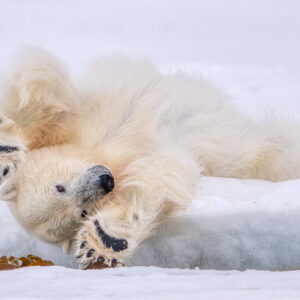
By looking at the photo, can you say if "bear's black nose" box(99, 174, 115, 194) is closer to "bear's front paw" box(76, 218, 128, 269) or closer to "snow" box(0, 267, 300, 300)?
"bear's front paw" box(76, 218, 128, 269)

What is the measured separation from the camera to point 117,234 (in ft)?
7.38

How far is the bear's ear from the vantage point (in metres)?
2.43

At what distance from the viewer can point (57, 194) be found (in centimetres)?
236

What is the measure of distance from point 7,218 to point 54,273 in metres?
1.42

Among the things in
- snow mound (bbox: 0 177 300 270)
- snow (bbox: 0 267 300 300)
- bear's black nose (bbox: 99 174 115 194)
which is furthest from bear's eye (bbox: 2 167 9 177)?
snow (bbox: 0 267 300 300)

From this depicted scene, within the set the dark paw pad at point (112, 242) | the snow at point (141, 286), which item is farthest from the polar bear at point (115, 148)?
the snow at point (141, 286)

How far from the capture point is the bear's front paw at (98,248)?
84.8 inches

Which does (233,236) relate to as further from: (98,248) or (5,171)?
(5,171)

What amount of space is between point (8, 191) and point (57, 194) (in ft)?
0.78

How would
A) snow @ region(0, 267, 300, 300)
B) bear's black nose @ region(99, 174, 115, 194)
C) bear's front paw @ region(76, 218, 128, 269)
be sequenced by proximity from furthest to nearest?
bear's black nose @ region(99, 174, 115, 194) → bear's front paw @ region(76, 218, 128, 269) → snow @ region(0, 267, 300, 300)

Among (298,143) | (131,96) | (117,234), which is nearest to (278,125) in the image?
(298,143)

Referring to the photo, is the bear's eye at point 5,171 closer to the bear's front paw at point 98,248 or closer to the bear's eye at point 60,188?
the bear's eye at point 60,188

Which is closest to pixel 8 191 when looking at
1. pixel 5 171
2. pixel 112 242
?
pixel 5 171

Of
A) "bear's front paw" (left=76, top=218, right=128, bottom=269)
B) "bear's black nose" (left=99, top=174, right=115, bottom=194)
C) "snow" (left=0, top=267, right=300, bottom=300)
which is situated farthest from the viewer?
"bear's black nose" (left=99, top=174, right=115, bottom=194)
